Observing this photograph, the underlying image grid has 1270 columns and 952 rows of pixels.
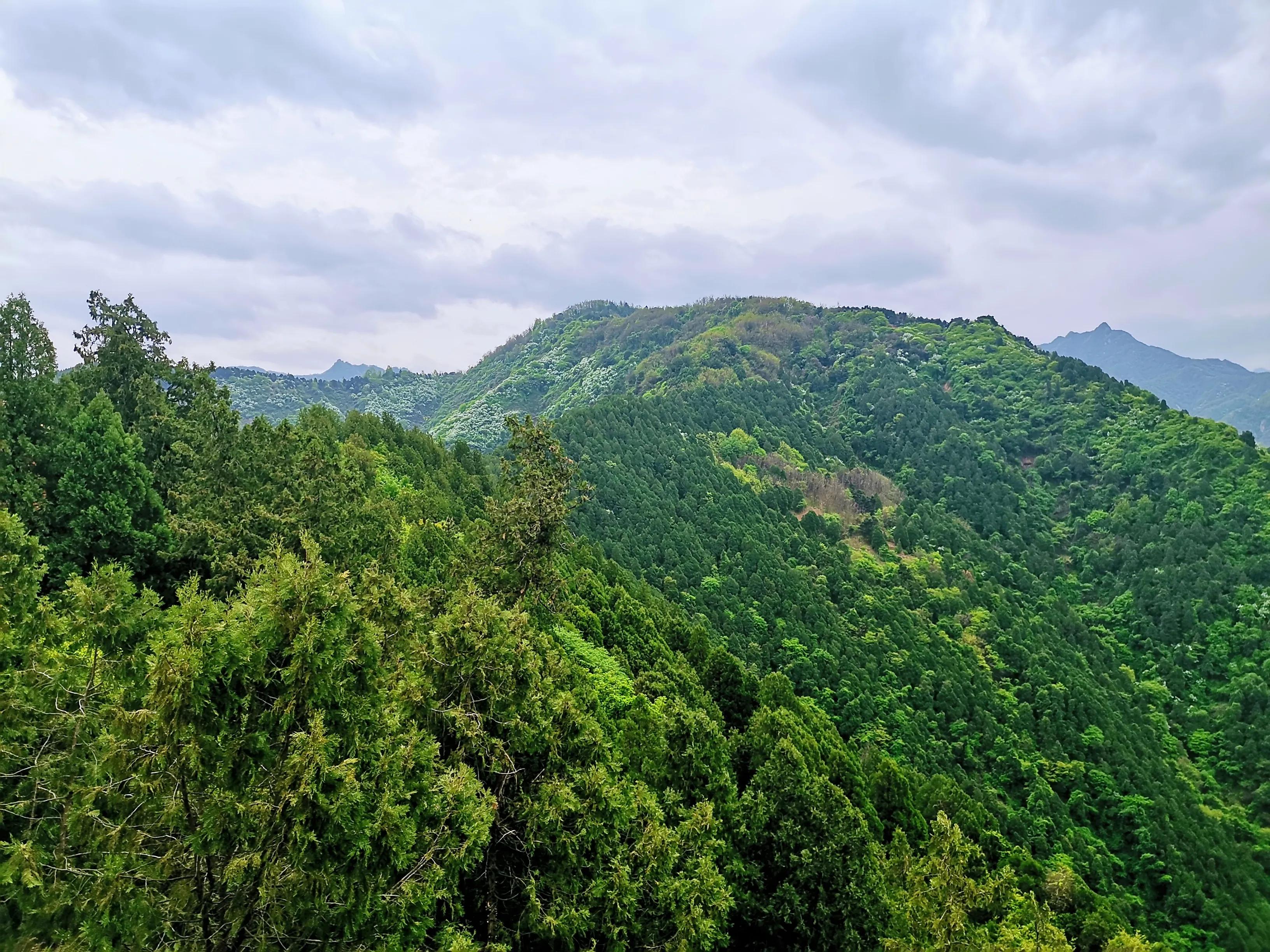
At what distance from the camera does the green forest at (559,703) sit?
7.07m

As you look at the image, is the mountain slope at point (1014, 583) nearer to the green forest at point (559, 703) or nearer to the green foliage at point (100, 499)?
the green forest at point (559, 703)

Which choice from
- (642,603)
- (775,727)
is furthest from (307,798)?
(642,603)

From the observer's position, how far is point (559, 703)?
11.9m

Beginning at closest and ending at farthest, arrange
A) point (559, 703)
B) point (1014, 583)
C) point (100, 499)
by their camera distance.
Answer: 1. point (559, 703)
2. point (100, 499)
3. point (1014, 583)

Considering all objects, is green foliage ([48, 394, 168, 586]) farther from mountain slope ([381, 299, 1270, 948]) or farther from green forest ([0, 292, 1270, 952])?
mountain slope ([381, 299, 1270, 948])

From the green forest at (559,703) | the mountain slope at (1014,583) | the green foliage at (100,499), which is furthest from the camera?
the mountain slope at (1014,583)

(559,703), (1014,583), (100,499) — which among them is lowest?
(1014,583)

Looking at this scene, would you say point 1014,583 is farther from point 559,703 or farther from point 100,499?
point 100,499

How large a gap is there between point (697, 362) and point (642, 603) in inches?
4035

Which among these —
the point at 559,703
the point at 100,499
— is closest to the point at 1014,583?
the point at 559,703

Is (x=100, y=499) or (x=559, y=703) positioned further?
(x=100, y=499)

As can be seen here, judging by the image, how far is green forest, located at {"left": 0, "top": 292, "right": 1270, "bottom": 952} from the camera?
7.07m

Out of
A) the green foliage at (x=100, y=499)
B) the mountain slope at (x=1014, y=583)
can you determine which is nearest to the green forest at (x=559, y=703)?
the green foliage at (x=100, y=499)

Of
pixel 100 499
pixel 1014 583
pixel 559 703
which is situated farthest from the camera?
pixel 1014 583
